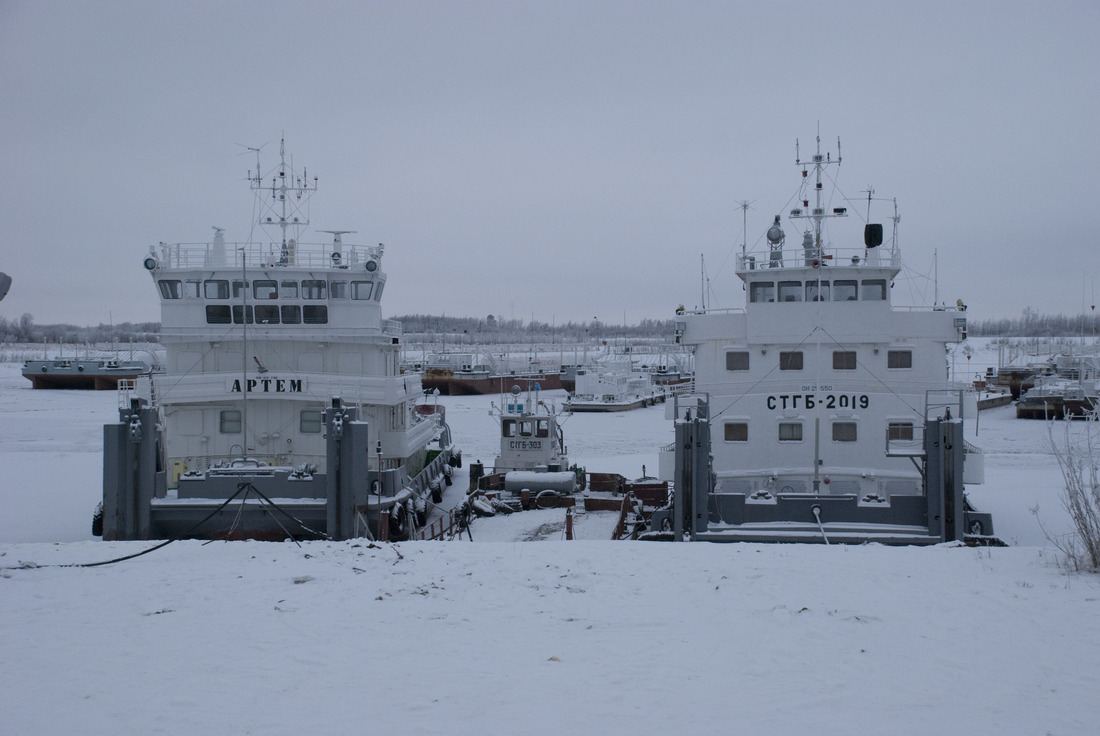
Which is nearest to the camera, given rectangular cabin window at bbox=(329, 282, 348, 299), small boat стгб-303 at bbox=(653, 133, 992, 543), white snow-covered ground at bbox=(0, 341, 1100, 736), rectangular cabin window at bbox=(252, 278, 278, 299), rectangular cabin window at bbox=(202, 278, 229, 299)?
white snow-covered ground at bbox=(0, 341, 1100, 736)

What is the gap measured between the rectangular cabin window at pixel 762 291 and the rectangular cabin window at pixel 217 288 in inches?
550

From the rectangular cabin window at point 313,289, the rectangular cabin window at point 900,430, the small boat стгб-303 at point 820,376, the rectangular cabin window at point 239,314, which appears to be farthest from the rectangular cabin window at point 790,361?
the rectangular cabin window at point 239,314

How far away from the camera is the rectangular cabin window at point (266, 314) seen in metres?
20.8

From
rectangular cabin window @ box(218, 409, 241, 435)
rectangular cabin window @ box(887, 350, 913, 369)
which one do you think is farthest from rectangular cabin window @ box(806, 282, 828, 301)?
rectangular cabin window @ box(218, 409, 241, 435)

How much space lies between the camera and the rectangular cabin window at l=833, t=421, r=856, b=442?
17281 millimetres

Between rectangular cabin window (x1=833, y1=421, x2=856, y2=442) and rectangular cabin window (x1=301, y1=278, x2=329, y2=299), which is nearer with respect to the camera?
rectangular cabin window (x1=833, y1=421, x2=856, y2=442)

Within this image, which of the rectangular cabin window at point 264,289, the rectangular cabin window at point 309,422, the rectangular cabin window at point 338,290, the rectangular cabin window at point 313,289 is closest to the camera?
the rectangular cabin window at point 309,422

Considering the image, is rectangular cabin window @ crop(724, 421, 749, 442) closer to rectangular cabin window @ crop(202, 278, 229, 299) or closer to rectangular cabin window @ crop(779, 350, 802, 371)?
rectangular cabin window @ crop(779, 350, 802, 371)

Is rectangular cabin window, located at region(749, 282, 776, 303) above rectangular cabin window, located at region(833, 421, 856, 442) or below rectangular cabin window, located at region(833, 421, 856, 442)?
above

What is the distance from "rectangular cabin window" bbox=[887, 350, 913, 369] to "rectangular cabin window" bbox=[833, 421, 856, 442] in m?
1.84

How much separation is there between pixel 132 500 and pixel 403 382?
7.59 metres

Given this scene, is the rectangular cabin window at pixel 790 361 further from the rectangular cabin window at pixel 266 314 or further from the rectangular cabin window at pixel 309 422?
the rectangular cabin window at pixel 266 314

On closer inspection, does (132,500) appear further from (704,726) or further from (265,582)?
(704,726)

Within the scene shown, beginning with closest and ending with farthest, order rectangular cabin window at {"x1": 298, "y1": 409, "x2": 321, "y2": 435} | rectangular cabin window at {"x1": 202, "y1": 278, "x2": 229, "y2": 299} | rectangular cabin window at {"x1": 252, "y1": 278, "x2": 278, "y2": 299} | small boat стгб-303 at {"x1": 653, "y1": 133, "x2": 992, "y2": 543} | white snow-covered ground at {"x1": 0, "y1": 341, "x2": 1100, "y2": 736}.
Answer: white snow-covered ground at {"x1": 0, "y1": 341, "x2": 1100, "y2": 736} < small boat стгб-303 at {"x1": 653, "y1": 133, "x2": 992, "y2": 543} < rectangular cabin window at {"x1": 298, "y1": 409, "x2": 321, "y2": 435} < rectangular cabin window at {"x1": 202, "y1": 278, "x2": 229, "y2": 299} < rectangular cabin window at {"x1": 252, "y1": 278, "x2": 278, "y2": 299}
